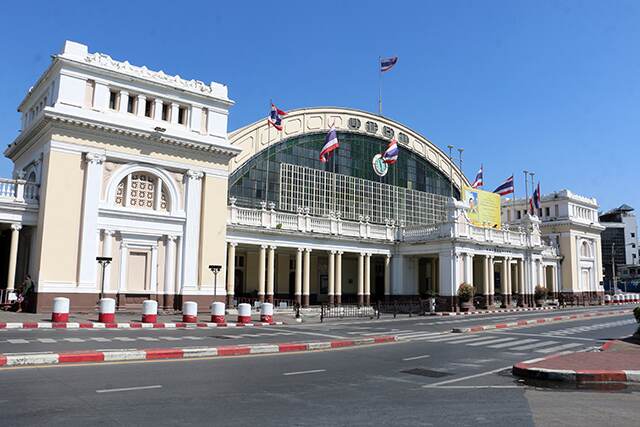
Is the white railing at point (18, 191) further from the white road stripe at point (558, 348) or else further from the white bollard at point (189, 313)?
the white road stripe at point (558, 348)

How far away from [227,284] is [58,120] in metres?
16.1

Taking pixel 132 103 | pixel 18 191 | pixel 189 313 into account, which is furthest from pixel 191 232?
pixel 18 191

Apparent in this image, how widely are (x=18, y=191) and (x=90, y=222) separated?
14.6ft

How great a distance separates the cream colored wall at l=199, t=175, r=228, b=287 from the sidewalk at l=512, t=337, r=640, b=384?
2467 centimetres

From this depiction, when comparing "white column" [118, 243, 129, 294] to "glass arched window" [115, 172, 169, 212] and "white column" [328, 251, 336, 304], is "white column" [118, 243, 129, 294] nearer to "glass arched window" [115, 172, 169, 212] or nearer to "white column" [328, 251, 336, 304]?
"glass arched window" [115, 172, 169, 212]

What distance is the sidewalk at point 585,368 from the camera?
1268cm

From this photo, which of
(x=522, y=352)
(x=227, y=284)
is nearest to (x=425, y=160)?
(x=227, y=284)

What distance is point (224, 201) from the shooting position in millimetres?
37469

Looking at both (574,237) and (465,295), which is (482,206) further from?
(574,237)

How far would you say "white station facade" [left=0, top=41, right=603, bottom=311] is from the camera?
3092 centimetres

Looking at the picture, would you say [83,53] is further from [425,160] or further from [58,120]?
[425,160]

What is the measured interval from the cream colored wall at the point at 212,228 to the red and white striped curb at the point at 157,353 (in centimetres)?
1748

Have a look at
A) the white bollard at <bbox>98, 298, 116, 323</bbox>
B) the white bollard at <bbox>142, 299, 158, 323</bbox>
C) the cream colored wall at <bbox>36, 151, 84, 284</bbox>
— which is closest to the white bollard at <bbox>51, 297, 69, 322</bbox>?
the white bollard at <bbox>98, 298, 116, 323</bbox>

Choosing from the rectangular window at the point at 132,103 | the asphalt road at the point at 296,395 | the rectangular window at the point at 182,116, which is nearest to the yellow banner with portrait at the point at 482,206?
the rectangular window at the point at 182,116
